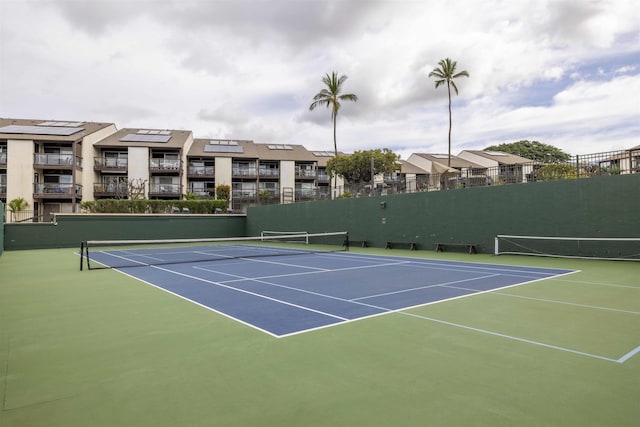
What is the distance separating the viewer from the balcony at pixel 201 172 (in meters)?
39.3

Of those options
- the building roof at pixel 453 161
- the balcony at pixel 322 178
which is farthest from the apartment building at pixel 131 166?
the building roof at pixel 453 161

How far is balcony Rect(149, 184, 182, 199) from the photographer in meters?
37.3

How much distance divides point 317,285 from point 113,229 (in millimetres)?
20974

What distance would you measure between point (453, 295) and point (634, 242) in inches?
322

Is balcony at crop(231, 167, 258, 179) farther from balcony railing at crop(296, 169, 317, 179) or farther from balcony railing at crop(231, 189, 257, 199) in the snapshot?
balcony railing at crop(296, 169, 317, 179)

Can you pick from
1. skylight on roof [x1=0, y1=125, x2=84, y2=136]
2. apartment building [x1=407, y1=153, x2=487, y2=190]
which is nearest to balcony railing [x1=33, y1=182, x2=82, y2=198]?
skylight on roof [x1=0, y1=125, x2=84, y2=136]

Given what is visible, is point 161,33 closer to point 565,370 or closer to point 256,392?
point 256,392

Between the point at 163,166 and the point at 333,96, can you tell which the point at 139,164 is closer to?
the point at 163,166

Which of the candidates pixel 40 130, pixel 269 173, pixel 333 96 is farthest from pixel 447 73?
pixel 40 130

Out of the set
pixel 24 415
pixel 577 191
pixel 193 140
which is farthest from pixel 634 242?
pixel 193 140

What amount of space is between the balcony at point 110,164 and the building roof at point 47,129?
2495 millimetres

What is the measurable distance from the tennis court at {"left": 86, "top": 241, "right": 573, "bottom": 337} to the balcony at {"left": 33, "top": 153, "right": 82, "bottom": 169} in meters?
26.5

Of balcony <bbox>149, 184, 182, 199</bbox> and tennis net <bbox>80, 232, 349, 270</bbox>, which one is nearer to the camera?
tennis net <bbox>80, 232, 349, 270</bbox>

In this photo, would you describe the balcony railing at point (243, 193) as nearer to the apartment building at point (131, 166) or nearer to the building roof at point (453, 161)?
the apartment building at point (131, 166)
